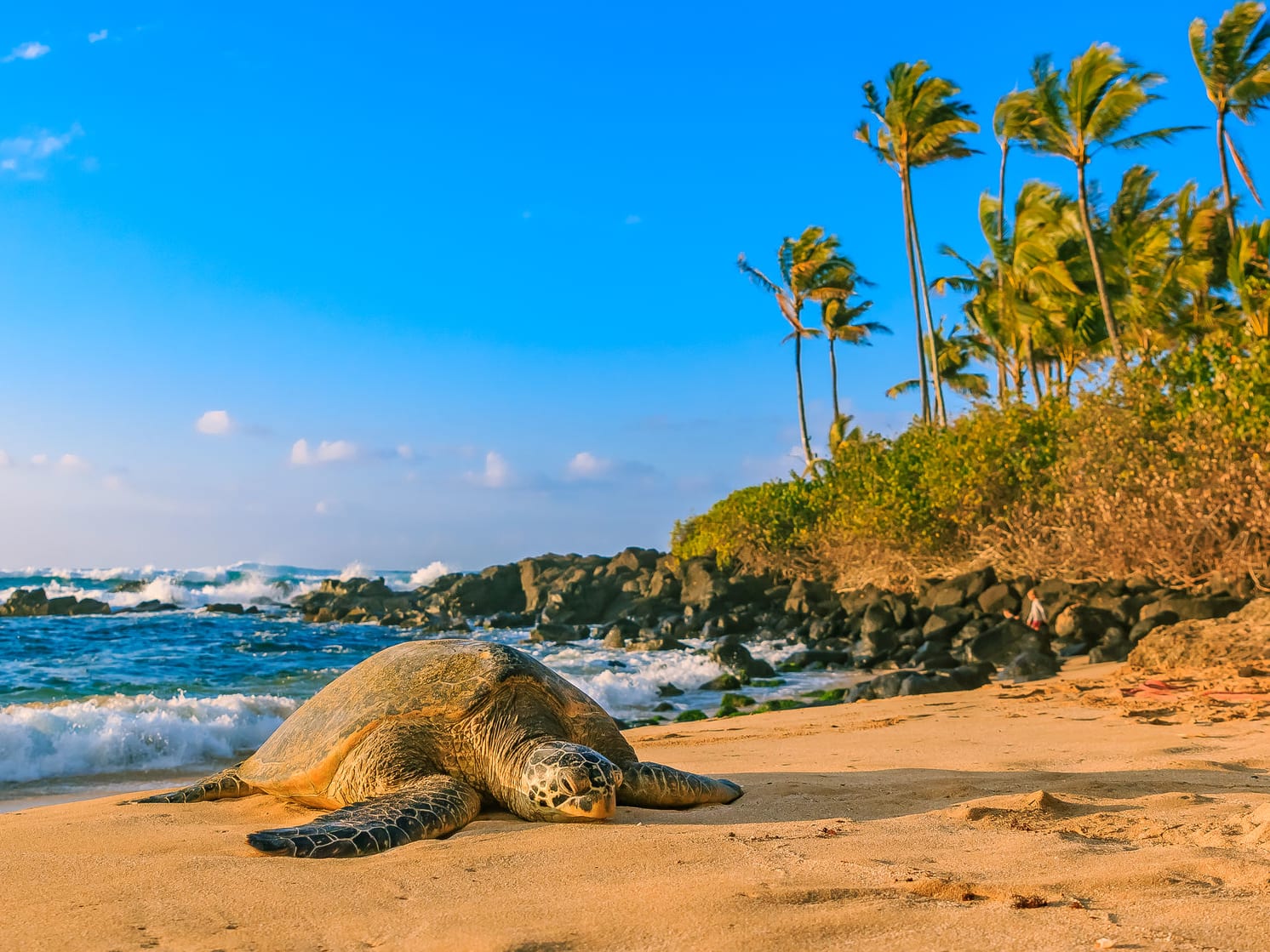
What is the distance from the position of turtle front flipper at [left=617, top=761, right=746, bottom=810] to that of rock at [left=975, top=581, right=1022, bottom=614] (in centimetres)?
1488

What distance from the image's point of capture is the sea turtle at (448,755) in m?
4.32

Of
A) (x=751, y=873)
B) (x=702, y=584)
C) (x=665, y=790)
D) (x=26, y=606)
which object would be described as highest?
(x=26, y=606)

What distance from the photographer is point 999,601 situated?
18328 mm

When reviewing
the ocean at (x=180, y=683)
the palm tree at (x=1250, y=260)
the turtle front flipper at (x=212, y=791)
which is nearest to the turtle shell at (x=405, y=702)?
the turtle front flipper at (x=212, y=791)

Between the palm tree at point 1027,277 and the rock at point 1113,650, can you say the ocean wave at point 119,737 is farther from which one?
the palm tree at point 1027,277

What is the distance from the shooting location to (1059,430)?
19.0 metres

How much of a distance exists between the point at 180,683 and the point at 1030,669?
14.2m

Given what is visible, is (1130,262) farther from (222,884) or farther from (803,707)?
(222,884)

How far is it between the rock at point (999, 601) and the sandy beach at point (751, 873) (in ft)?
42.2

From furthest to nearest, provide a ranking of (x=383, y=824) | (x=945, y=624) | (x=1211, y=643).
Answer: (x=945, y=624) → (x=1211, y=643) → (x=383, y=824)

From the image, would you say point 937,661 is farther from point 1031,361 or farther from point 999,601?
point 1031,361

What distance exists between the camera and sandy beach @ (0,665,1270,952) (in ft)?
8.07

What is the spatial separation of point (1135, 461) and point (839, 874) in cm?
1477

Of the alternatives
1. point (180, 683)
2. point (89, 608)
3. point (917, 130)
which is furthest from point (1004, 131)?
point (89, 608)
